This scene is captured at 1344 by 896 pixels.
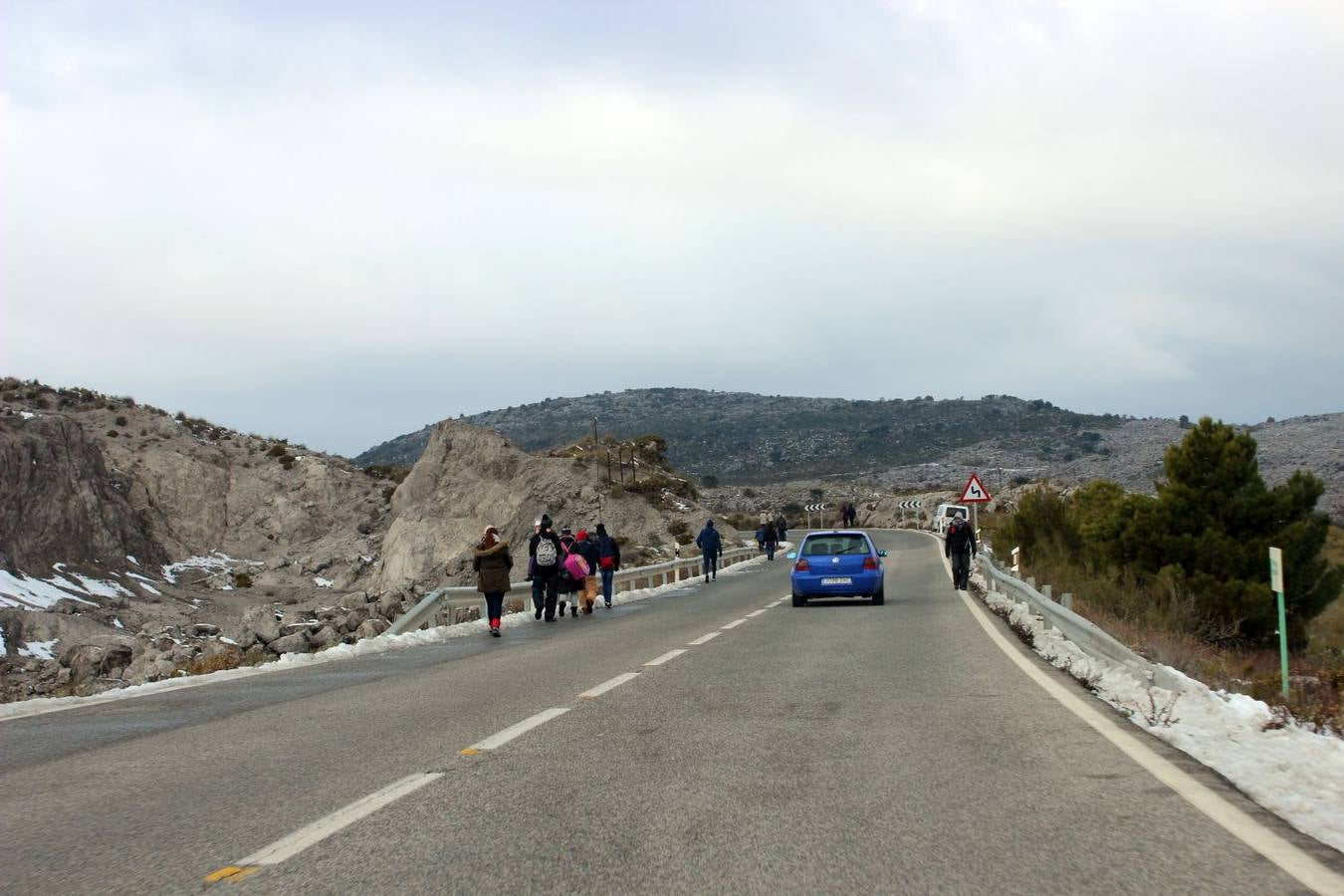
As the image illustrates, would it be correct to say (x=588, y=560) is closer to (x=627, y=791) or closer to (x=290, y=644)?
(x=290, y=644)

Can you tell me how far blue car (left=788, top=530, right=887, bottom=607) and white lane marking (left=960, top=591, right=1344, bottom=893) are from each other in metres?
13.1

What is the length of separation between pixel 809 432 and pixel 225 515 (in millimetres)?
124066

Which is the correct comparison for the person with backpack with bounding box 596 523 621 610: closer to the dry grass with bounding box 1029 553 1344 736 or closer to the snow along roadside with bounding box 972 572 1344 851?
the dry grass with bounding box 1029 553 1344 736

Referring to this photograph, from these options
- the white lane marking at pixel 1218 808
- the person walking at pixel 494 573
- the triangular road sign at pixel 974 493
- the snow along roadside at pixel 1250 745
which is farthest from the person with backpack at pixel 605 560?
the white lane marking at pixel 1218 808

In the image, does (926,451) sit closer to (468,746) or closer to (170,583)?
(170,583)

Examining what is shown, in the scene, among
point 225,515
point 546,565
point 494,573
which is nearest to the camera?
point 494,573

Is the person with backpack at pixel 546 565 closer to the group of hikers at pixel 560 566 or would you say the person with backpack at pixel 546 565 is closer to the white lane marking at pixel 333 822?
the group of hikers at pixel 560 566

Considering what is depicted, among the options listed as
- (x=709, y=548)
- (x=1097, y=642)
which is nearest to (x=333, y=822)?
(x=1097, y=642)

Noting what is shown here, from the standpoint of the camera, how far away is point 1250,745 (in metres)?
7.21

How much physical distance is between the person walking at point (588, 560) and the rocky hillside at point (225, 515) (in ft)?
40.5

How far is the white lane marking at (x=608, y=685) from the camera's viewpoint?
10.9m

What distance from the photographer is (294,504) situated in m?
63.2

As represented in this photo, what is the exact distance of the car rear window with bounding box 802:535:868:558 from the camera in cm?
2400

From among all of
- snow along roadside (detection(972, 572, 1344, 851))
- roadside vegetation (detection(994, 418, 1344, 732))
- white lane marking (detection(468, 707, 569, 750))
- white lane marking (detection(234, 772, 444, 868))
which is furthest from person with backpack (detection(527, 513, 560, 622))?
white lane marking (detection(234, 772, 444, 868))
